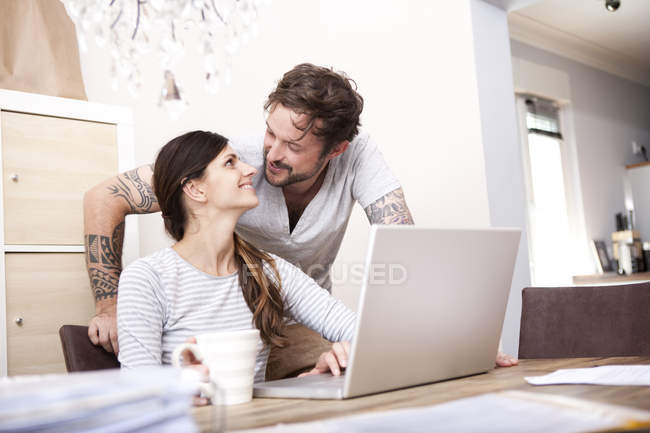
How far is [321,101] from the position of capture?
5.47 ft

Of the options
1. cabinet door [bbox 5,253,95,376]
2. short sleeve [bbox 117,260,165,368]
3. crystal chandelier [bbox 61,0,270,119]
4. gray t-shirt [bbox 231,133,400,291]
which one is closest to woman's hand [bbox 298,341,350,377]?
short sleeve [bbox 117,260,165,368]

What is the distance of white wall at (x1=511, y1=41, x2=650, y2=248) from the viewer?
481 centimetres

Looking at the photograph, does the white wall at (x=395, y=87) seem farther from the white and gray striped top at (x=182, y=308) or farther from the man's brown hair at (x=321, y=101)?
the white and gray striped top at (x=182, y=308)

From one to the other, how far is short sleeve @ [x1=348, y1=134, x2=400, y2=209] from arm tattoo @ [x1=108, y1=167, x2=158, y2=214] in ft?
1.95

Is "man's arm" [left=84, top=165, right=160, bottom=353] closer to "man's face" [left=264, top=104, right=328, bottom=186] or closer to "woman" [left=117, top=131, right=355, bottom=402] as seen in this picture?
"woman" [left=117, top=131, right=355, bottom=402]

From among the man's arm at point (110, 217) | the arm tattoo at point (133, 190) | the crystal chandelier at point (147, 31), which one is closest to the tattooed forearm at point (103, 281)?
the man's arm at point (110, 217)

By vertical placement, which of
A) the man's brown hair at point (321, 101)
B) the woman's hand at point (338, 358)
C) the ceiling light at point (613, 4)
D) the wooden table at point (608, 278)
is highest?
the ceiling light at point (613, 4)

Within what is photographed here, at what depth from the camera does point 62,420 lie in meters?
0.45

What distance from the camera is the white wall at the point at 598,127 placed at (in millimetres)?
4809

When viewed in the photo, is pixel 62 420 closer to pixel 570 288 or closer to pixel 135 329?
pixel 135 329

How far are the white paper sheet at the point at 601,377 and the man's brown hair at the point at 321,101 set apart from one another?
983mm

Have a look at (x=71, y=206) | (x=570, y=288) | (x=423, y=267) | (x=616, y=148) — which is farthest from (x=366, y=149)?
(x=616, y=148)

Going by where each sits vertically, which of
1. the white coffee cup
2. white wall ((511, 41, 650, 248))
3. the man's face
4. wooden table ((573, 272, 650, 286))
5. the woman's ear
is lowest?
wooden table ((573, 272, 650, 286))

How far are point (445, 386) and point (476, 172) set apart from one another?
→ 1.89m
